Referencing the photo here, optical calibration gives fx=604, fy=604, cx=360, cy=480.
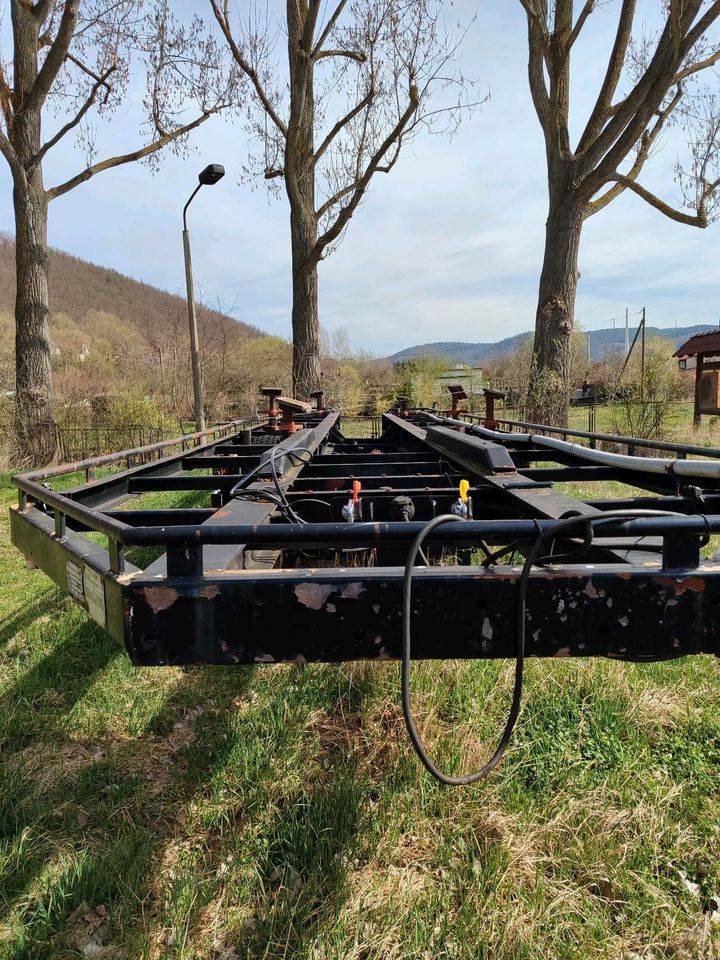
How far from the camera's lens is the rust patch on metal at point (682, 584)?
140cm

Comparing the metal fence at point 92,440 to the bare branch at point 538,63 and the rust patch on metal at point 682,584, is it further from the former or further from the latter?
the rust patch on metal at point 682,584

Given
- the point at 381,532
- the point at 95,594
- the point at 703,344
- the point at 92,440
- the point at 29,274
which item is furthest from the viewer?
the point at 703,344

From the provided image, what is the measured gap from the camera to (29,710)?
2.86 metres

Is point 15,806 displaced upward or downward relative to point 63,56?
downward

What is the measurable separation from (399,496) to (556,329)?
30.2 feet

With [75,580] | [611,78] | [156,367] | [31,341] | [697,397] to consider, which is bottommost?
[75,580]

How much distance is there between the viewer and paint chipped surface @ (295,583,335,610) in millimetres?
1426

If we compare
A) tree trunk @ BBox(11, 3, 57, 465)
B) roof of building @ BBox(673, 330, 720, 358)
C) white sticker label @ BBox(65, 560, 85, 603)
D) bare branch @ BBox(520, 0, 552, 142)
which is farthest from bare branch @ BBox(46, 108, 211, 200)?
roof of building @ BBox(673, 330, 720, 358)

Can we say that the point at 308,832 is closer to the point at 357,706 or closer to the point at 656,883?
the point at 357,706

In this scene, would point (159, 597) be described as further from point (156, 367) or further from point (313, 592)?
point (156, 367)

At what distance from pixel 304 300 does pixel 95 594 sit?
41.4ft

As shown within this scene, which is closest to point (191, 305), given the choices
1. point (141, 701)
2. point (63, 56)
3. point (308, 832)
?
point (63, 56)

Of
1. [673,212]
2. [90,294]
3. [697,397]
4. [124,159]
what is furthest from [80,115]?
[90,294]

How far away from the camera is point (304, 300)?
44.2 feet
